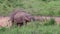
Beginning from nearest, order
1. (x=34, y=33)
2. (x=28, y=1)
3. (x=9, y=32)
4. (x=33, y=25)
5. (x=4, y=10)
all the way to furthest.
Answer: (x=34, y=33)
(x=9, y=32)
(x=33, y=25)
(x=4, y=10)
(x=28, y=1)

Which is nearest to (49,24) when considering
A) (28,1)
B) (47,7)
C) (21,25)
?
(21,25)

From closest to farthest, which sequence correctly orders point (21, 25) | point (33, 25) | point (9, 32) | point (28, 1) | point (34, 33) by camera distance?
point (34, 33) < point (9, 32) < point (33, 25) < point (21, 25) < point (28, 1)

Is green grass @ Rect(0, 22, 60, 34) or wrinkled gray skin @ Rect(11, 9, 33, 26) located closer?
green grass @ Rect(0, 22, 60, 34)

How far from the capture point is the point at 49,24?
8266mm

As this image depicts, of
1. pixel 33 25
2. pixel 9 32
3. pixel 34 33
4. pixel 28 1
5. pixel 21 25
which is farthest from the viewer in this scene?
pixel 28 1

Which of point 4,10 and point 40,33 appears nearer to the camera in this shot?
point 40,33

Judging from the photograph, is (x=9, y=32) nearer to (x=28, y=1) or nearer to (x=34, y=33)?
(x=34, y=33)

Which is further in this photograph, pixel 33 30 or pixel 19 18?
pixel 19 18

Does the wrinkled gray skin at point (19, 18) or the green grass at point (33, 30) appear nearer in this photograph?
the green grass at point (33, 30)

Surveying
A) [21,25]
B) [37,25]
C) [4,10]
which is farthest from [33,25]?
[4,10]

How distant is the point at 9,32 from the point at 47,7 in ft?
19.4

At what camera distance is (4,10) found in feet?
39.5

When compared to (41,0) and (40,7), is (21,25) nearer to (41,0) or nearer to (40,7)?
(40,7)

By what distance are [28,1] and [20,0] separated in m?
0.40
